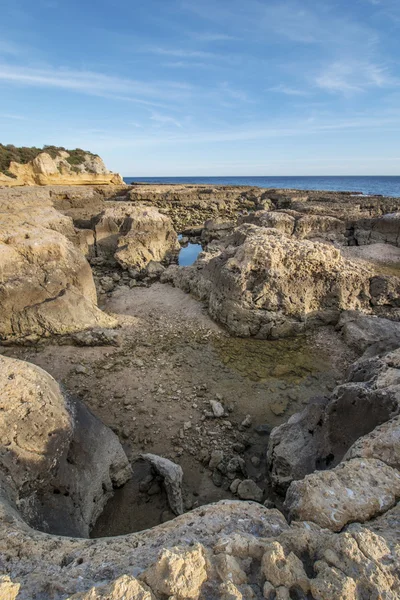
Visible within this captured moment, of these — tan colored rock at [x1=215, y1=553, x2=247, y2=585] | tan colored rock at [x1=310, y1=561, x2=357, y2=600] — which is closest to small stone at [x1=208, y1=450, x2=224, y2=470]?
tan colored rock at [x1=215, y1=553, x2=247, y2=585]

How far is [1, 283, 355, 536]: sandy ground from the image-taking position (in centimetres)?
518

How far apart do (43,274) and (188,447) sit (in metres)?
5.69

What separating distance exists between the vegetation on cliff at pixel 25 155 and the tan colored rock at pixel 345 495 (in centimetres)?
3649

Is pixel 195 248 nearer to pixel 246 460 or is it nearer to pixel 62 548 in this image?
pixel 246 460

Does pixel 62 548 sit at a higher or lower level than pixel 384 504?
lower

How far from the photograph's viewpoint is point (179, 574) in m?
2.05

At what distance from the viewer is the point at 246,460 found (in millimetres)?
5656

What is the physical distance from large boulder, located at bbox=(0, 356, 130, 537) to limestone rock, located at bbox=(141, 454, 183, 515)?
448 millimetres

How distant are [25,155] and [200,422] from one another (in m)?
42.8

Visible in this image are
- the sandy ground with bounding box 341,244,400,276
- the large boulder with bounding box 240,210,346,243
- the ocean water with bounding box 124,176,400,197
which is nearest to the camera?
the sandy ground with bounding box 341,244,400,276

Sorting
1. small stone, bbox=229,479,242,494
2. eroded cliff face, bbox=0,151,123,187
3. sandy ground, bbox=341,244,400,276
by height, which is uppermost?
eroded cliff face, bbox=0,151,123,187

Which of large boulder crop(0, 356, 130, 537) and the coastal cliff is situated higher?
the coastal cliff

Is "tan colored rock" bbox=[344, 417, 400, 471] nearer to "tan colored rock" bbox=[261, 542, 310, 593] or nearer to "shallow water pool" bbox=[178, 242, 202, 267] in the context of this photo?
"tan colored rock" bbox=[261, 542, 310, 593]

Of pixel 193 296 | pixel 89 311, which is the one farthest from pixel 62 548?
pixel 193 296
